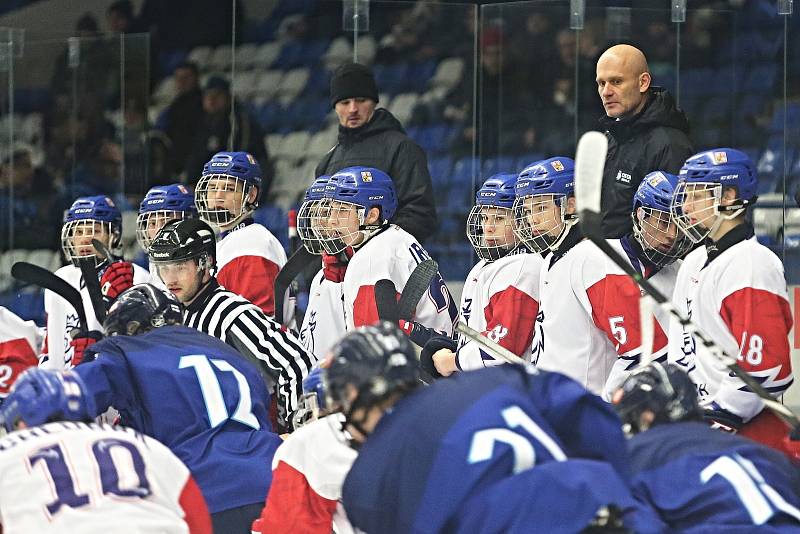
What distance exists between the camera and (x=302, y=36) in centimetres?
856

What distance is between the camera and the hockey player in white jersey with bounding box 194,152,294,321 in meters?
6.55

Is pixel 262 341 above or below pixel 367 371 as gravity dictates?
below

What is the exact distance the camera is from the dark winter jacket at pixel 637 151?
587cm

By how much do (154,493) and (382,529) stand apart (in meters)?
0.75

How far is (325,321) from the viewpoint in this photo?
6230mm

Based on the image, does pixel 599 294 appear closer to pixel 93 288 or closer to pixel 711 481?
pixel 711 481

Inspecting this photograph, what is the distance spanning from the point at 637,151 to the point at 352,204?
106cm

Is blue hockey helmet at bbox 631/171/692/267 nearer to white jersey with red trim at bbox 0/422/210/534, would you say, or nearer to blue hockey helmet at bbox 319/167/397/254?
blue hockey helmet at bbox 319/167/397/254

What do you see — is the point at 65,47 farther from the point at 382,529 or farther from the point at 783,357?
the point at 382,529

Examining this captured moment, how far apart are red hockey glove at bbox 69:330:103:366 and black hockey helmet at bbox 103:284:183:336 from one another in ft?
3.21

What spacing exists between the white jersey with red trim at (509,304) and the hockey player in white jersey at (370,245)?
234 millimetres

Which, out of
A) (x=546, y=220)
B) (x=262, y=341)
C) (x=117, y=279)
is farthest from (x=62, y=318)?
(x=546, y=220)

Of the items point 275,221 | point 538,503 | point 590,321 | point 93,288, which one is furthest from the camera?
point 275,221

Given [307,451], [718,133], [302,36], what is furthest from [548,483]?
[302,36]
